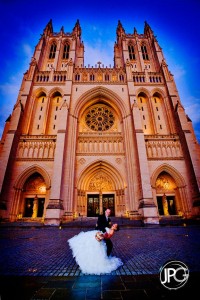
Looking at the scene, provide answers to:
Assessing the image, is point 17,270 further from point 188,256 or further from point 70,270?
point 188,256

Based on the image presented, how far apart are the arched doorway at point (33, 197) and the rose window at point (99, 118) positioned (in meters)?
9.87

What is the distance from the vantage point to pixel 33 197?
54.8ft

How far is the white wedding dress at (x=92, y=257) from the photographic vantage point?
2793 millimetres

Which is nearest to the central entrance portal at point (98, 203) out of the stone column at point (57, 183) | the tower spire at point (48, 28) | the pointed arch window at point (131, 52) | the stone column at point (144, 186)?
the stone column at point (144, 186)

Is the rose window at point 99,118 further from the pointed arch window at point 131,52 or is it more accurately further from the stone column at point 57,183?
the pointed arch window at point 131,52

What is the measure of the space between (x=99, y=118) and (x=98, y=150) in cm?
582

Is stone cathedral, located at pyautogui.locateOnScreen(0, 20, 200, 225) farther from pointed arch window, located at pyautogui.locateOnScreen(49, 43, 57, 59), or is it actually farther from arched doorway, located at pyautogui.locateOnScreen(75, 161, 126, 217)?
pointed arch window, located at pyautogui.locateOnScreen(49, 43, 57, 59)

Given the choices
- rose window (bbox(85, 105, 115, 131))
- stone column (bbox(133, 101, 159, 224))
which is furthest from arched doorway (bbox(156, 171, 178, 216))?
rose window (bbox(85, 105, 115, 131))

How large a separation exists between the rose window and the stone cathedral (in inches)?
5.7

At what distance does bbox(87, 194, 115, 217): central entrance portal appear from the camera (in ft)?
57.3

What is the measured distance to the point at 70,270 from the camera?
296 centimetres

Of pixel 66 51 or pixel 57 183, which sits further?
pixel 66 51
